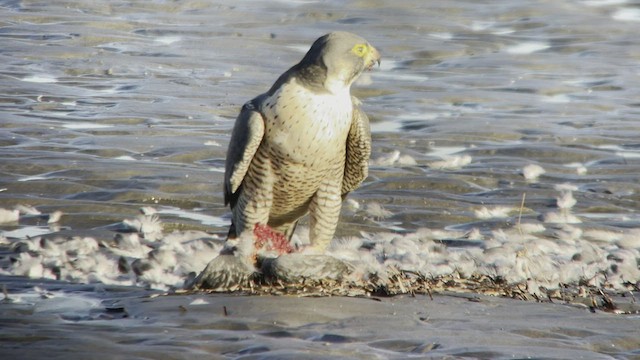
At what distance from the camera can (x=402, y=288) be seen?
6.36m

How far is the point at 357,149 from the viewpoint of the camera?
7.21m

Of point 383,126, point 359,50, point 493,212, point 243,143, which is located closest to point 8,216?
point 243,143

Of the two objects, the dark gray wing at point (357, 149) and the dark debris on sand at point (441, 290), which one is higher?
the dark gray wing at point (357, 149)

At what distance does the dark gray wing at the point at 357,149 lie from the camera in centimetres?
711

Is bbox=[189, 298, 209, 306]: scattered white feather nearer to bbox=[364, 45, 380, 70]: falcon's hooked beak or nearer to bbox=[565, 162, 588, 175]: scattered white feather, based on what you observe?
bbox=[364, 45, 380, 70]: falcon's hooked beak

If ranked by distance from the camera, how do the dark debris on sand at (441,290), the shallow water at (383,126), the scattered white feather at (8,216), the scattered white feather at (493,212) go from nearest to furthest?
the dark debris on sand at (441,290)
the shallow water at (383,126)
the scattered white feather at (8,216)
the scattered white feather at (493,212)

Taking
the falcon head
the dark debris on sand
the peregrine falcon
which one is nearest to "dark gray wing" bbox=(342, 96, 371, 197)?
the peregrine falcon

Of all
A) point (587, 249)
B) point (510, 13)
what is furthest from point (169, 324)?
point (510, 13)

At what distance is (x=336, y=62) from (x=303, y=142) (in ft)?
1.58

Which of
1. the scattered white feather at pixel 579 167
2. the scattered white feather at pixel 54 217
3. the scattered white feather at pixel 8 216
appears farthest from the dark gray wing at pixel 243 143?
the scattered white feather at pixel 579 167

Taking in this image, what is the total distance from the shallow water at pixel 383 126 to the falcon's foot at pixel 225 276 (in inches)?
13.6

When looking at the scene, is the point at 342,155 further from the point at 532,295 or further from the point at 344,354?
the point at 344,354

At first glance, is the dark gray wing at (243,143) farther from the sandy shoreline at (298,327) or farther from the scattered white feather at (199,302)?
the scattered white feather at (199,302)

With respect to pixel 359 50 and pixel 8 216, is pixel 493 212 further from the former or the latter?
pixel 8 216
